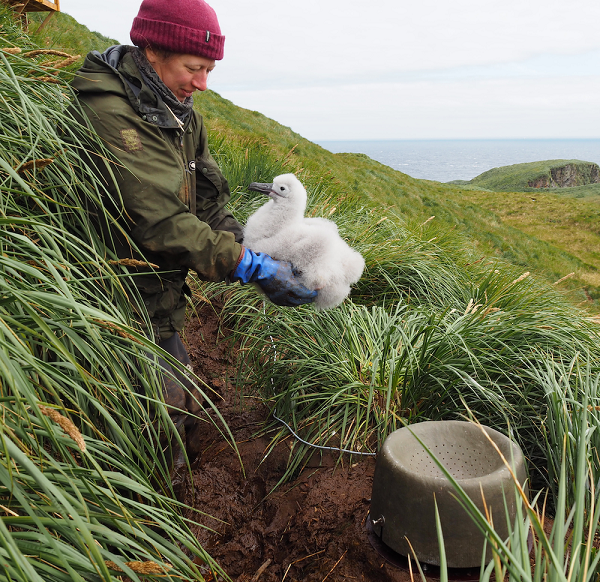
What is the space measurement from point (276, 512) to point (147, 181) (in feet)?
5.56

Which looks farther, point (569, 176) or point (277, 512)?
point (569, 176)

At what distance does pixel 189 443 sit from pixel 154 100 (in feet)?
6.02

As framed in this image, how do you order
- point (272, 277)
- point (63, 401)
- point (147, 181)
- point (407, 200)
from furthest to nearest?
1. point (407, 200)
2. point (272, 277)
3. point (147, 181)
4. point (63, 401)

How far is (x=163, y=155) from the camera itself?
224cm

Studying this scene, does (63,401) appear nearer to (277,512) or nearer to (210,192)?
(277,512)

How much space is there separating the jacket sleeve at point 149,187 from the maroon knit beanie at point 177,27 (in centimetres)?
36

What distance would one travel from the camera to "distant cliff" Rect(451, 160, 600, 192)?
186 feet

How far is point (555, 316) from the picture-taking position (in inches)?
132

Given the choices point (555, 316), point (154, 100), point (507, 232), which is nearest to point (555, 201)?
point (507, 232)

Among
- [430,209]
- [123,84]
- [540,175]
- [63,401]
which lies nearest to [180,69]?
[123,84]

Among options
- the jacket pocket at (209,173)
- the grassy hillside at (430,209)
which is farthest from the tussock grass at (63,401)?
the grassy hillside at (430,209)

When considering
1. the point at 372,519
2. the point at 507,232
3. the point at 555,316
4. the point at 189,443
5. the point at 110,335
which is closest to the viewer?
→ the point at 110,335

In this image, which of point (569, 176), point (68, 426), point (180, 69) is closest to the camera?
point (68, 426)

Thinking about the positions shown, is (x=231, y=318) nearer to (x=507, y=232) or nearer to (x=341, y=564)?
(x=341, y=564)
